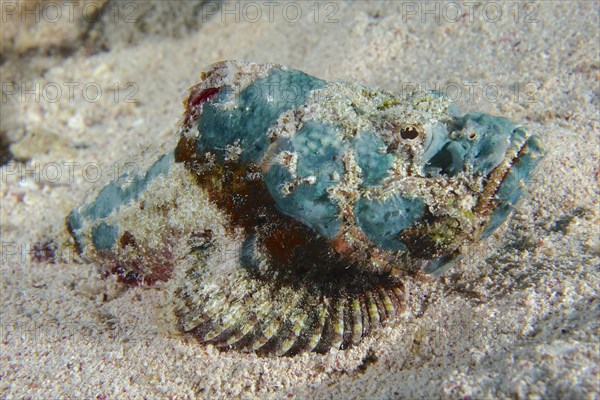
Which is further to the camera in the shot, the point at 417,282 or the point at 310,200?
the point at 417,282

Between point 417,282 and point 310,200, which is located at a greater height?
point 310,200

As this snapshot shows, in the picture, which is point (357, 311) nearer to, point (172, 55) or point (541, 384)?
point (541, 384)

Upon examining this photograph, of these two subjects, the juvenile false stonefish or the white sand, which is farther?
the juvenile false stonefish

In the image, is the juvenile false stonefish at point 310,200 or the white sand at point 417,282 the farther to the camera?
the juvenile false stonefish at point 310,200

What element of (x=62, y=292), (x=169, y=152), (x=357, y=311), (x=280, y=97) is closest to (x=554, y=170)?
(x=357, y=311)
